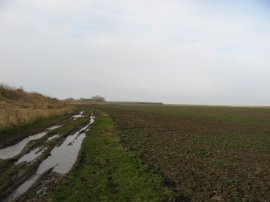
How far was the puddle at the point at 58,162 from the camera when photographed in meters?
11.7

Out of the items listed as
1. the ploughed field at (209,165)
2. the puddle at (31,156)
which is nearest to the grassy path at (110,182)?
the ploughed field at (209,165)

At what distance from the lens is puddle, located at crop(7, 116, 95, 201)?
11.7 meters

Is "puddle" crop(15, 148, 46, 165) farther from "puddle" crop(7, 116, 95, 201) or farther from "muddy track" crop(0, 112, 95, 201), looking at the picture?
"puddle" crop(7, 116, 95, 201)

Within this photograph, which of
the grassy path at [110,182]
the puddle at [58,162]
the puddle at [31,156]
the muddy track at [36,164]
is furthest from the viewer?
the puddle at [31,156]

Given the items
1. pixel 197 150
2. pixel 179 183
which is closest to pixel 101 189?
pixel 179 183

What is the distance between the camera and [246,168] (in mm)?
15188

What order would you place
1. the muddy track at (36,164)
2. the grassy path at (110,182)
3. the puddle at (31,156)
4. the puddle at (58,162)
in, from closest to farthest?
the grassy path at (110,182) < the muddy track at (36,164) < the puddle at (58,162) < the puddle at (31,156)

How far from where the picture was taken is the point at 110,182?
12.3 m

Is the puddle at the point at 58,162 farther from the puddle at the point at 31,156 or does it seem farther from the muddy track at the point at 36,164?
the puddle at the point at 31,156

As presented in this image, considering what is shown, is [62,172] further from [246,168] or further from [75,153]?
[246,168]

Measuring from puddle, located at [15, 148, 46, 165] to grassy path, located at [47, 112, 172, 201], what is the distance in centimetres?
228

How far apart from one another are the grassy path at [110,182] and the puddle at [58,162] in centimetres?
62

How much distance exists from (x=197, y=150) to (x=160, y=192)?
29.3 ft

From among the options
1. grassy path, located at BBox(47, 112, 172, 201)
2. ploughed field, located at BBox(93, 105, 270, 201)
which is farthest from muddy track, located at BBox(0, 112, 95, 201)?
ploughed field, located at BBox(93, 105, 270, 201)
